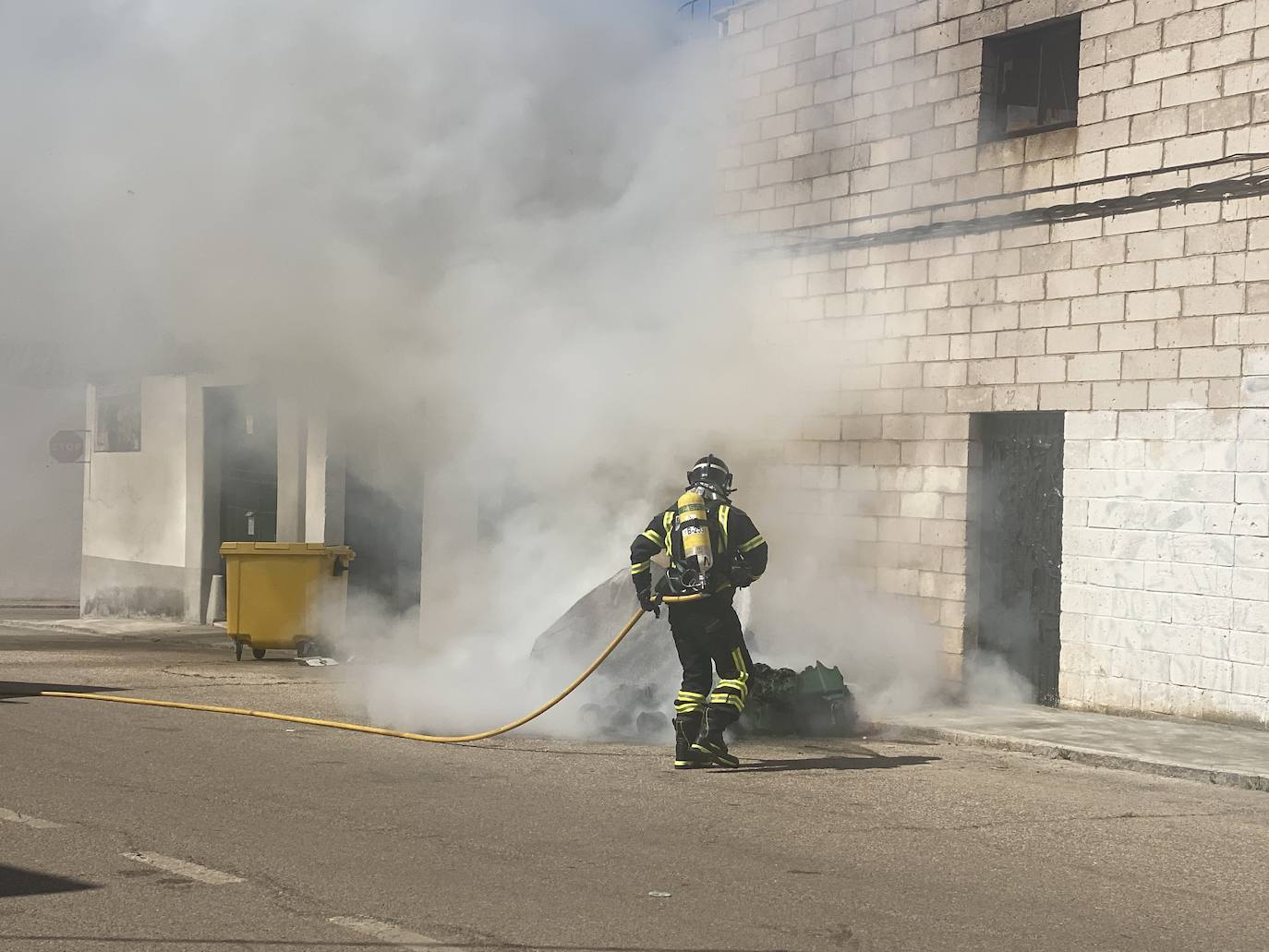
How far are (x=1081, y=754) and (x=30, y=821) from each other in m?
5.75

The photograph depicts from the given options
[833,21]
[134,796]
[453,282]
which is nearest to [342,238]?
[453,282]

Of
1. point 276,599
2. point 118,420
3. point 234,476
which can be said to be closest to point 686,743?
point 276,599

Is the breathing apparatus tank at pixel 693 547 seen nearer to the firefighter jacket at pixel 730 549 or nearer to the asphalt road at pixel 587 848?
the firefighter jacket at pixel 730 549

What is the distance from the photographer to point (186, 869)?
5520 mm

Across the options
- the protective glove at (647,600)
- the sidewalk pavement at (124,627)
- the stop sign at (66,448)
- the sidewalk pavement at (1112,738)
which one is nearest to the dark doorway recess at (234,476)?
the sidewalk pavement at (124,627)

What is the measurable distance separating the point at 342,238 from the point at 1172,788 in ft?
21.6

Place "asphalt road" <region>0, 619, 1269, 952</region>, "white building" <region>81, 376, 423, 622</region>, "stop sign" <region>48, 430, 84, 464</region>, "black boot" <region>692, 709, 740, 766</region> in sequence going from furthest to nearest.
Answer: "stop sign" <region>48, 430, 84, 464</region> < "white building" <region>81, 376, 423, 622</region> < "black boot" <region>692, 709, 740, 766</region> < "asphalt road" <region>0, 619, 1269, 952</region>

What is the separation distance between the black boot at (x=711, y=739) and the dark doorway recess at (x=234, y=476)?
12.2 m

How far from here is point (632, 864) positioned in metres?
5.81

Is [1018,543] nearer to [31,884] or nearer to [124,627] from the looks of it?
[31,884]

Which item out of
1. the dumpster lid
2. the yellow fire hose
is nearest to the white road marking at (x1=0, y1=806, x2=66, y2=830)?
the yellow fire hose

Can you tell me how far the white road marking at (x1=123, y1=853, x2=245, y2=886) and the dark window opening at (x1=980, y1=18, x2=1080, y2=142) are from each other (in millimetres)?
8493

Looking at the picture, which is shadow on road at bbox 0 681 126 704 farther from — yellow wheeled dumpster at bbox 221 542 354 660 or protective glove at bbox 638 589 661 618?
protective glove at bbox 638 589 661 618

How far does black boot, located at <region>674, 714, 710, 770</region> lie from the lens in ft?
27.0
